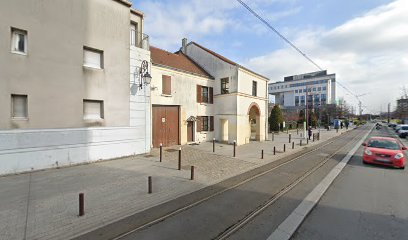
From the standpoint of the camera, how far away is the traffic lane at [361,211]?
4.18 metres

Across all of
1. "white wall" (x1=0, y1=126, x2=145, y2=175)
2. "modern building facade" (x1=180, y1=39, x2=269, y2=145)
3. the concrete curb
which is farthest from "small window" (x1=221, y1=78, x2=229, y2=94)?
the concrete curb

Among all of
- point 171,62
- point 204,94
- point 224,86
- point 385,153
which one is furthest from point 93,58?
point 385,153

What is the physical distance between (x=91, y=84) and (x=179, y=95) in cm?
763

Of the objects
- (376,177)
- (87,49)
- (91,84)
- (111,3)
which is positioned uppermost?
(111,3)

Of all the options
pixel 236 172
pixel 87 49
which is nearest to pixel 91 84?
pixel 87 49

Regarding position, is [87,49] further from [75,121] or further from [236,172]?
[236,172]

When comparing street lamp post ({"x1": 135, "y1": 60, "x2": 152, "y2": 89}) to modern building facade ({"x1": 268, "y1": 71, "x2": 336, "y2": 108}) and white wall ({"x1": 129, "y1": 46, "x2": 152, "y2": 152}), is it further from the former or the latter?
modern building facade ({"x1": 268, "y1": 71, "x2": 336, "y2": 108})

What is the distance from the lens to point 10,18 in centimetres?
823

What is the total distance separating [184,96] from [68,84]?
924cm

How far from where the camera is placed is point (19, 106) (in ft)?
28.1

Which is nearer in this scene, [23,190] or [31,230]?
[31,230]

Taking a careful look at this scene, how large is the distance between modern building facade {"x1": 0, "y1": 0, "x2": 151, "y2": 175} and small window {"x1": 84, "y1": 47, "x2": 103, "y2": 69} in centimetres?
5

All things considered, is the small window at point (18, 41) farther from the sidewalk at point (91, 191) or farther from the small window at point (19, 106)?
the sidewalk at point (91, 191)

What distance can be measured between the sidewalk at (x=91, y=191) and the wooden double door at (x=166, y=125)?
460 cm
